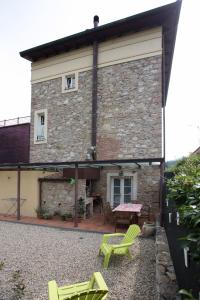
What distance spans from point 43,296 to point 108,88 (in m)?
9.05

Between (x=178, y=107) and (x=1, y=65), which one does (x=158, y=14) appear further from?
(x=178, y=107)

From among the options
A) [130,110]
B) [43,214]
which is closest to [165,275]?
[43,214]

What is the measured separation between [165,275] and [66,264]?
231cm

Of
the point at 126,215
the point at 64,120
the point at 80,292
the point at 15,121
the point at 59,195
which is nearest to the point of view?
the point at 80,292

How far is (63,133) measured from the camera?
11.6 m

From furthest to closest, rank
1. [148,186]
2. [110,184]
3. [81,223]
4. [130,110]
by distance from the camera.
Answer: [110,184] → [130,110] → [148,186] → [81,223]

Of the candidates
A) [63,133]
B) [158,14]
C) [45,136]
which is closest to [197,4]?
[158,14]

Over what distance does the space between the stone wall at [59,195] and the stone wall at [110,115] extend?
1.73 metres

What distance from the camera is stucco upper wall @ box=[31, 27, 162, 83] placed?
1002 cm

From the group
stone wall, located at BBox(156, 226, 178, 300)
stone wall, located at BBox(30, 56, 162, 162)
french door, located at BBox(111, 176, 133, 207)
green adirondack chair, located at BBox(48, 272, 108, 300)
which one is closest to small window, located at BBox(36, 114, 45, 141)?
stone wall, located at BBox(30, 56, 162, 162)

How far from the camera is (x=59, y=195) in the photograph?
9969mm

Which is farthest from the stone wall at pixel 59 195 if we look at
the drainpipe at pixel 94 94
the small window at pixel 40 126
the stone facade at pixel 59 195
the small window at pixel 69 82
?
the small window at pixel 69 82

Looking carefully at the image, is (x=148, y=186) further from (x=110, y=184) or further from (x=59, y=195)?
(x=59, y=195)

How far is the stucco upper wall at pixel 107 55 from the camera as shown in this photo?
10.0 m
